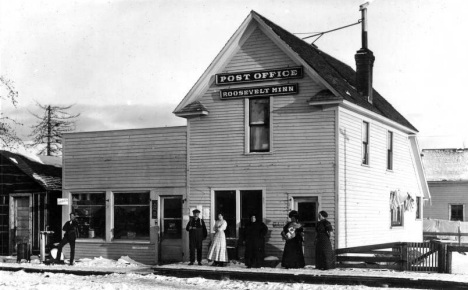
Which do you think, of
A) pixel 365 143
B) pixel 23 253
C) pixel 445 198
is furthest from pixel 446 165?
pixel 23 253

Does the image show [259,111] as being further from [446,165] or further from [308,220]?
[446,165]

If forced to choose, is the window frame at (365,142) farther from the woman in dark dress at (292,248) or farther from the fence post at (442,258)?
the fence post at (442,258)

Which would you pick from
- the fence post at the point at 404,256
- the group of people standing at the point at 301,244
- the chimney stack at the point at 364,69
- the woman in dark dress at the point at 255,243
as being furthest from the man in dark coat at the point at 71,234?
the chimney stack at the point at 364,69

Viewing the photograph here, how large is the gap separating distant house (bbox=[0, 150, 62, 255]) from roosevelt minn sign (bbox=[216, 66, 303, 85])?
8.58 m

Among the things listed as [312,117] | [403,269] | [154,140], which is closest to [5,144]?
[154,140]

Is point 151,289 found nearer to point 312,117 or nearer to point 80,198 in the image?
Result: point 312,117

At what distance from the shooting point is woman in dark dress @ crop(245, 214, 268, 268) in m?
20.6

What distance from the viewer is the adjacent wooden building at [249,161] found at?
21.4 m

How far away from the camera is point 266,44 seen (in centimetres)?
2214

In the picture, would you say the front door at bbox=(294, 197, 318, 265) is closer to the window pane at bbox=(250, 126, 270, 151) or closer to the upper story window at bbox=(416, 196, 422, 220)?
the window pane at bbox=(250, 126, 270, 151)

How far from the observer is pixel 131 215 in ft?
80.3

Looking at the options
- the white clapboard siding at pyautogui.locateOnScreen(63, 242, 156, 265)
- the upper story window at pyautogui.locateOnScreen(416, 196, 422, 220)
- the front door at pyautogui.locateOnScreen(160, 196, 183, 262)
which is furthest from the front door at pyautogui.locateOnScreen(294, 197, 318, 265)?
the upper story window at pyautogui.locateOnScreen(416, 196, 422, 220)

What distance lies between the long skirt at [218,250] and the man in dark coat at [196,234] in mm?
451

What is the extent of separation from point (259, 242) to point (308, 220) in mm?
1744
